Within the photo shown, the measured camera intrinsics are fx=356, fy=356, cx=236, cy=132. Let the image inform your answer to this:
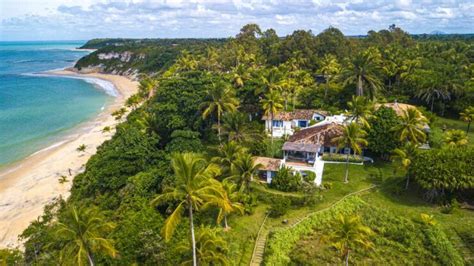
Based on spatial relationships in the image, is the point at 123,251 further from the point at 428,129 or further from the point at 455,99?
the point at 455,99

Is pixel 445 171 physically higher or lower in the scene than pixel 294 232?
higher

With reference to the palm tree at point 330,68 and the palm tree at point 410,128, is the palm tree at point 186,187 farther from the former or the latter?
the palm tree at point 330,68

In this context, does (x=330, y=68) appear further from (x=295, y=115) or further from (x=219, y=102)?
(x=219, y=102)

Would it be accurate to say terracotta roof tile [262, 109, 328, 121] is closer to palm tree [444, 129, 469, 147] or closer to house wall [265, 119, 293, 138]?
house wall [265, 119, 293, 138]

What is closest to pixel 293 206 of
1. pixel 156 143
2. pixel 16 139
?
pixel 156 143

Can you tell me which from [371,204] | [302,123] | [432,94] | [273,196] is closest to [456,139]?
[371,204]

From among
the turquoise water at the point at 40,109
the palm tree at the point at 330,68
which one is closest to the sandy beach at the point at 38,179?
the turquoise water at the point at 40,109
